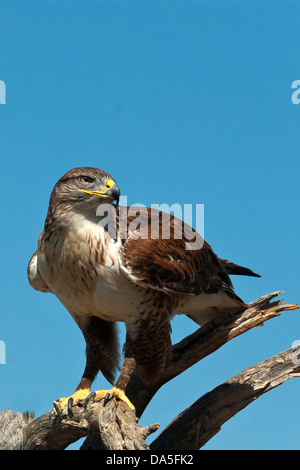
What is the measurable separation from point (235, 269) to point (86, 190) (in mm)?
2412

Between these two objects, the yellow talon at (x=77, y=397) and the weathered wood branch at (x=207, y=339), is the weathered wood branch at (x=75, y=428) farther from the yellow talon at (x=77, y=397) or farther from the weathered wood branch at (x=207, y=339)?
the weathered wood branch at (x=207, y=339)

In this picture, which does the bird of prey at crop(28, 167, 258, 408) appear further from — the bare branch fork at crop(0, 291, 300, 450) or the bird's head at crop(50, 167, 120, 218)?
the bare branch fork at crop(0, 291, 300, 450)

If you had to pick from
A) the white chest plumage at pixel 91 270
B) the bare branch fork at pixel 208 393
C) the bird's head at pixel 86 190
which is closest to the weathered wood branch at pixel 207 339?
the bare branch fork at pixel 208 393

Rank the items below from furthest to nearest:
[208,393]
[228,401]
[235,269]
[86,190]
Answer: [235,269], [208,393], [228,401], [86,190]

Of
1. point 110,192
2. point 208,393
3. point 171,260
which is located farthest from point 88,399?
point 110,192

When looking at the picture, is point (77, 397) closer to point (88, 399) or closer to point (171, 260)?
point (88, 399)

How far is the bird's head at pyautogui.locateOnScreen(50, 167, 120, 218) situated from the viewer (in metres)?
5.76

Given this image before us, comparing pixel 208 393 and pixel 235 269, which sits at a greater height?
pixel 235 269

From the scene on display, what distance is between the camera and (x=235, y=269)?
7.43 metres

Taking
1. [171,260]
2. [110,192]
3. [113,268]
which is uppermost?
[110,192]

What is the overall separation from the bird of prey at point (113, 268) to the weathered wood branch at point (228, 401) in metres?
1.24

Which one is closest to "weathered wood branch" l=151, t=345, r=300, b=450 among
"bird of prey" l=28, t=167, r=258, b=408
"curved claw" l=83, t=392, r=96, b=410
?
"bird of prey" l=28, t=167, r=258, b=408

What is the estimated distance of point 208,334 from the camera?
7168 millimetres
